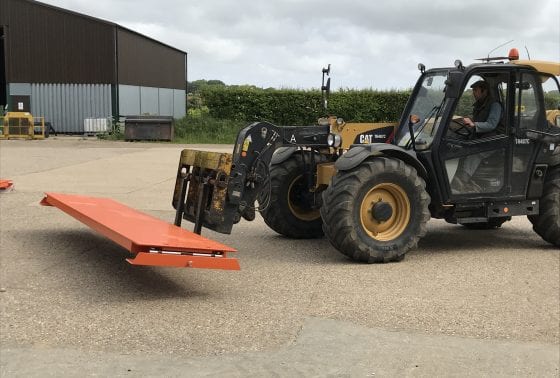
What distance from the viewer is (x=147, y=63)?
34.7 metres

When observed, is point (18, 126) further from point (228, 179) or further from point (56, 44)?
point (228, 179)

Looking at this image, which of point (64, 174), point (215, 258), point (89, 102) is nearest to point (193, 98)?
point (89, 102)

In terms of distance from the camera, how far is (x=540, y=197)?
7945mm

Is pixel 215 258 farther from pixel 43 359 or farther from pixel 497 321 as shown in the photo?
pixel 497 321

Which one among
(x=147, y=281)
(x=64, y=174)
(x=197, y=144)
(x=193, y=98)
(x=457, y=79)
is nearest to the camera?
(x=147, y=281)

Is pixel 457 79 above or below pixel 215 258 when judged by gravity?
above

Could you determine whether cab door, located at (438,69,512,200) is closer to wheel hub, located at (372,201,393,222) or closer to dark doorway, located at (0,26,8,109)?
wheel hub, located at (372,201,393,222)

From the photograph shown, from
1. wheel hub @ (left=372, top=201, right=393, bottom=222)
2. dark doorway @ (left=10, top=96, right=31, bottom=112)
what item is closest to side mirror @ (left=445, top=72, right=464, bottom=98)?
wheel hub @ (left=372, top=201, right=393, bottom=222)

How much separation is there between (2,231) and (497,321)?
613 centimetres

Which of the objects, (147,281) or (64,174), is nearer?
(147,281)

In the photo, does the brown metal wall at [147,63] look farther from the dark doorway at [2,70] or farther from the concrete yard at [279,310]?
the concrete yard at [279,310]

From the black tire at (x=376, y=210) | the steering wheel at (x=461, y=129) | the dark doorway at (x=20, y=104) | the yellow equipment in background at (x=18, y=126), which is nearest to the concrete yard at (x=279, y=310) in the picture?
the black tire at (x=376, y=210)

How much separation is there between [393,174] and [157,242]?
9.20ft

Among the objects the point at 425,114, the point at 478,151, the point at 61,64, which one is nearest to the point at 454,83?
the point at 425,114
